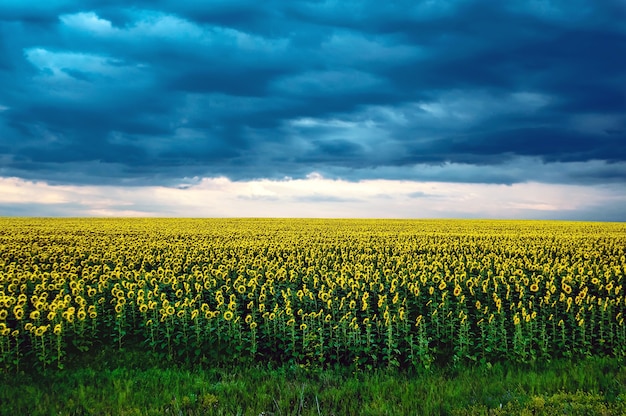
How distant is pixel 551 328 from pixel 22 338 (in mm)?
13248

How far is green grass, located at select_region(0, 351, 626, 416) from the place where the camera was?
26.1 feet

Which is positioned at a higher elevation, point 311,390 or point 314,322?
point 314,322

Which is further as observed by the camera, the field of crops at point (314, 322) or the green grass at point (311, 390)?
the field of crops at point (314, 322)

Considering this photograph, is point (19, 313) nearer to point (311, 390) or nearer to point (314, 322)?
point (314, 322)

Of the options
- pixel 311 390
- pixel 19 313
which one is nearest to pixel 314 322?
pixel 311 390

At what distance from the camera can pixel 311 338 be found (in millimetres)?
11328

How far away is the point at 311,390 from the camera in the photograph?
28.8 feet

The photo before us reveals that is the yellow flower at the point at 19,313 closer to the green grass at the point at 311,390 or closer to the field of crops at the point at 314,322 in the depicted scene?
the field of crops at the point at 314,322

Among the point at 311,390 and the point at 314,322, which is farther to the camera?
the point at 314,322

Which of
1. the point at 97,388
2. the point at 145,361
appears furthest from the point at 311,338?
the point at 97,388

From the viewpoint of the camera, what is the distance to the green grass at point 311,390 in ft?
26.1

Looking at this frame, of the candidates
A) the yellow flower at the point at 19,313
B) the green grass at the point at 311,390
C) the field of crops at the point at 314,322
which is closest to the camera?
the green grass at the point at 311,390

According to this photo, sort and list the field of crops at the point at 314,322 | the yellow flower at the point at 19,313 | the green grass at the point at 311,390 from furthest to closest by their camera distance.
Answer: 1. the yellow flower at the point at 19,313
2. the field of crops at the point at 314,322
3. the green grass at the point at 311,390

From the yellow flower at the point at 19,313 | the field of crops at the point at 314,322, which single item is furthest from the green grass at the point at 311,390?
the yellow flower at the point at 19,313
